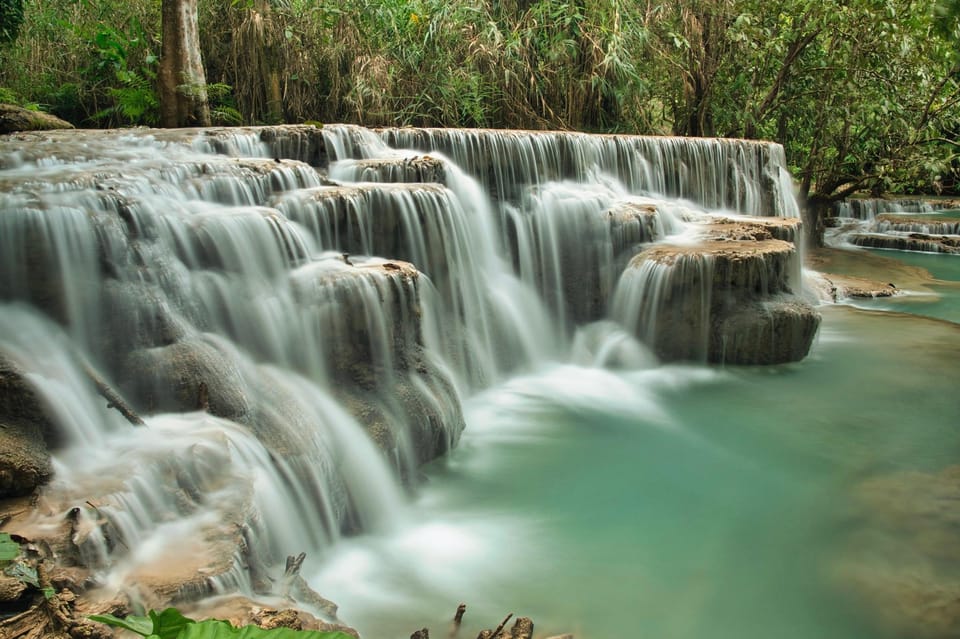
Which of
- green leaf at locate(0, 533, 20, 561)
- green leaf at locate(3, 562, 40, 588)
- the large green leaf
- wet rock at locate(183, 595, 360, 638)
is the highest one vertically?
the large green leaf

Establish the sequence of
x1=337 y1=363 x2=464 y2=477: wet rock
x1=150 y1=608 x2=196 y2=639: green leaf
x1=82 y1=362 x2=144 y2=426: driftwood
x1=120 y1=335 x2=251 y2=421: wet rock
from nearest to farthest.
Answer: x1=150 y1=608 x2=196 y2=639: green leaf < x1=82 y1=362 x2=144 y2=426: driftwood < x1=120 y1=335 x2=251 y2=421: wet rock < x1=337 y1=363 x2=464 y2=477: wet rock

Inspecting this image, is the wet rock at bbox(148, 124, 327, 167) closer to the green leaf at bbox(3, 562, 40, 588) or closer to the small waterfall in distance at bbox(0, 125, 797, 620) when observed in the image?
the small waterfall in distance at bbox(0, 125, 797, 620)

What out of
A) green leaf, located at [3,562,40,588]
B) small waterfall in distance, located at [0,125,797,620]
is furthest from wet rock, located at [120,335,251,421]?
green leaf, located at [3,562,40,588]

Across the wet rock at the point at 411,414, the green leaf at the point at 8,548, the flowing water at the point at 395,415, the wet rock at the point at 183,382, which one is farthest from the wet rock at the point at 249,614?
the wet rock at the point at 411,414

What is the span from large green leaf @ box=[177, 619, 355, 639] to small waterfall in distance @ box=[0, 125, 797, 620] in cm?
137

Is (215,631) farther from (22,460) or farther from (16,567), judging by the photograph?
(22,460)

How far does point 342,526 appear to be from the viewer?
13.9 feet

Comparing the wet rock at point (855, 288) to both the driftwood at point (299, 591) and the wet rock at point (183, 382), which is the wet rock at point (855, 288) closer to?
the wet rock at point (183, 382)

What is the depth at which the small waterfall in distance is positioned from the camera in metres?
3.32

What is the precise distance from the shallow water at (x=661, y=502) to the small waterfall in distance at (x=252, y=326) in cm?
41

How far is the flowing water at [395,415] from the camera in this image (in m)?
3.52

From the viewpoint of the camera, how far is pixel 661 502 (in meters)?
4.75

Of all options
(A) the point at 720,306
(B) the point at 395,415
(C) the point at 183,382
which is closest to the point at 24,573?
(C) the point at 183,382

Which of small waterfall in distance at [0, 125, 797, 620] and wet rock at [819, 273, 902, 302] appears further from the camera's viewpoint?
wet rock at [819, 273, 902, 302]
